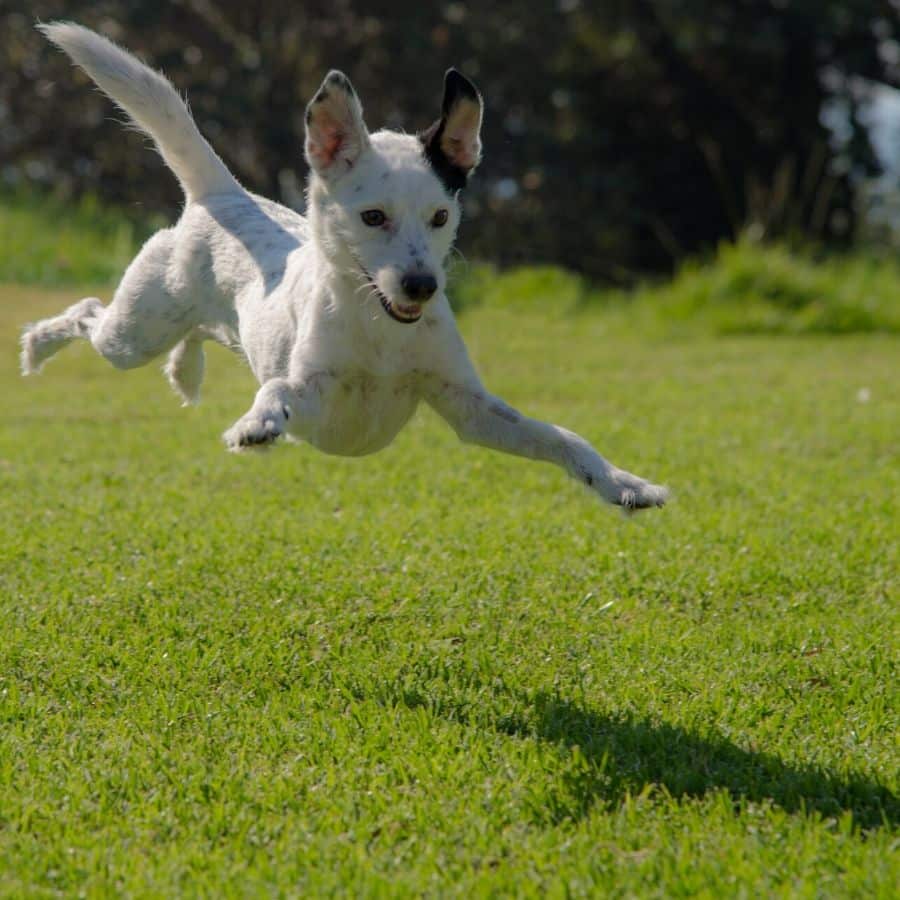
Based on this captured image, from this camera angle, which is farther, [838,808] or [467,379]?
[467,379]

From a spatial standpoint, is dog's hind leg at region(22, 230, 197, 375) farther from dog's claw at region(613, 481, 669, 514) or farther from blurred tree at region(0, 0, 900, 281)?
blurred tree at region(0, 0, 900, 281)

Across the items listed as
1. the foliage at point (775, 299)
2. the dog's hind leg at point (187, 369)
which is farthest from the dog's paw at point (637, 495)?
the foliage at point (775, 299)

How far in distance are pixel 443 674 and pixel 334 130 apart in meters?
1.76

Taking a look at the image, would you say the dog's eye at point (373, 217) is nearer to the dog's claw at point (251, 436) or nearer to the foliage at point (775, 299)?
the dog's claw at point (251, 436)

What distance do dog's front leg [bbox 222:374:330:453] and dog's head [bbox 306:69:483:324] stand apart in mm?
349

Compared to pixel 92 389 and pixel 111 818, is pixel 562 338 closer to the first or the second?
pixel 92 389

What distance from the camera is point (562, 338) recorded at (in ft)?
45.3

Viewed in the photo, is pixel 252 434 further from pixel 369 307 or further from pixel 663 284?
pixel 663 284

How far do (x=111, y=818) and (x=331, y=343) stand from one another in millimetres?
1677

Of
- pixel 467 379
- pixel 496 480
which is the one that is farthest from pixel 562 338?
pixel 467 379

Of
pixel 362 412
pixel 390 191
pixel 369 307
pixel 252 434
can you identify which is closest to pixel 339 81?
pixel 390 191

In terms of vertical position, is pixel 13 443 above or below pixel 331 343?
below

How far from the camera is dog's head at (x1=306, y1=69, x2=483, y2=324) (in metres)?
4.16

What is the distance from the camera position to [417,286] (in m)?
4.05
